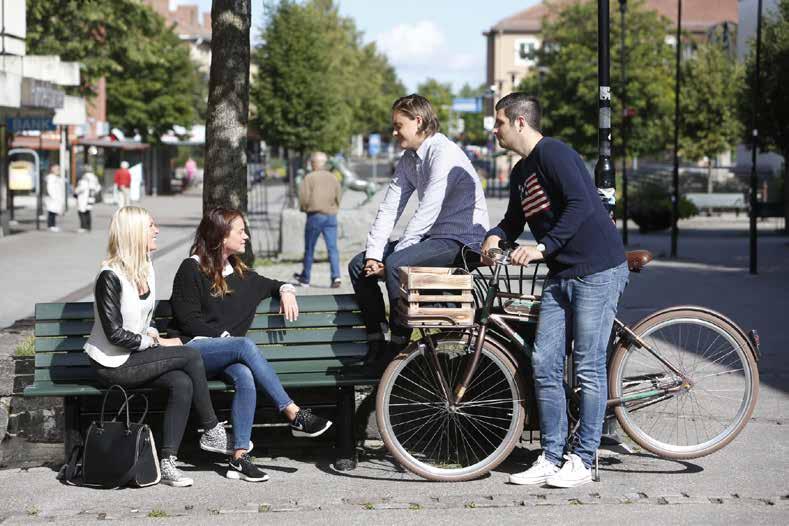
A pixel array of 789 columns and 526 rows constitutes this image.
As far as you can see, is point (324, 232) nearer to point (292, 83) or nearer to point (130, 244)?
point (130, 244)

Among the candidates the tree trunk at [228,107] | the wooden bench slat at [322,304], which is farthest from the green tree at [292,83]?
the wooden bench slat at [322,304]

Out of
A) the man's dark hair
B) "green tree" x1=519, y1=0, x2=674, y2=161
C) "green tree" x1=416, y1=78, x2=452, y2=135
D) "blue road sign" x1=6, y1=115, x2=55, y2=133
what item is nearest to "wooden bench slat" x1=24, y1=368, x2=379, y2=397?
the man's dark hair

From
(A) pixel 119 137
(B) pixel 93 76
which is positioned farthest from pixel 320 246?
(A) pixel 119 137

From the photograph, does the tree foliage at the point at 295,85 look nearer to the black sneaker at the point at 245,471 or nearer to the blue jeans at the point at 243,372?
the blue jeans at the point at 243,372

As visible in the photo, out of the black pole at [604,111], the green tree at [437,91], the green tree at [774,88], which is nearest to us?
the black pole at [604,111]

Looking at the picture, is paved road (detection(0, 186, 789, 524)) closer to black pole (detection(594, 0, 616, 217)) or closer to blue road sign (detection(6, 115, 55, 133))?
black pole (detection(594, 0, 616, 217))

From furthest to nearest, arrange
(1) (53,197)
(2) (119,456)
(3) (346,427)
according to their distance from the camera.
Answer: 1. (1) (53,197)
2. (3) (346,427)
3. (2) (119,456)

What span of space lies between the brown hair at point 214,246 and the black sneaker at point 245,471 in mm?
828

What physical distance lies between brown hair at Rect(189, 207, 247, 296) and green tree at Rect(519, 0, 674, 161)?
48.4 meters

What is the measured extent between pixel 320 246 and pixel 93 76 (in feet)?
47.0

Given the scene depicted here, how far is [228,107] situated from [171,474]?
4.28 m

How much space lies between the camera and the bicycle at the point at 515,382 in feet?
20.8

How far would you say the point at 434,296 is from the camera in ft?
20.0

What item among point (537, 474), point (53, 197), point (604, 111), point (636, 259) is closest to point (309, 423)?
point (537, 474)
